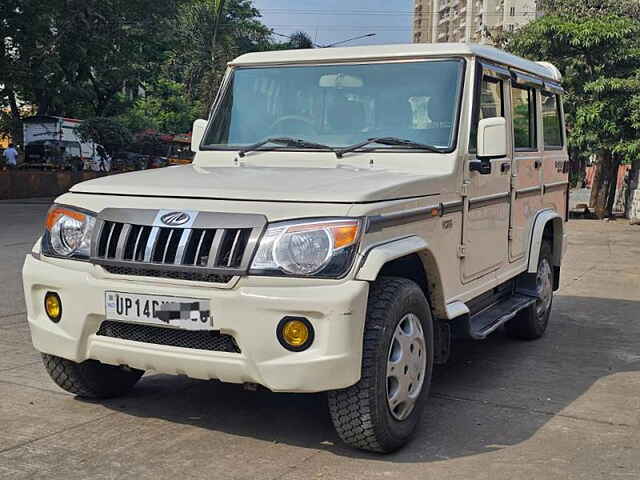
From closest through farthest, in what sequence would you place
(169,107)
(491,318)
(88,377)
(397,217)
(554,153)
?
(397,217) → (88,377) → (491,318) → (554,153) → (169,107)

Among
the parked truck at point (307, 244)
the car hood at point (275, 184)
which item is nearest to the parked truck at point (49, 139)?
the parked truck at point (307, 244)

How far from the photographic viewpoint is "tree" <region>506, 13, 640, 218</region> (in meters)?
19.7

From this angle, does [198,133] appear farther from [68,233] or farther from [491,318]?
[491,318]

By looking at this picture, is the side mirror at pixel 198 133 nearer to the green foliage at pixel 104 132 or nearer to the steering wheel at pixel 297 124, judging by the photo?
the steering wheel at pixel 297 124

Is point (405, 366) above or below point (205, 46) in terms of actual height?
below

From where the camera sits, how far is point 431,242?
4.61m

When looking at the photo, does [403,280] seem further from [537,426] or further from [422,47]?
[422,47]

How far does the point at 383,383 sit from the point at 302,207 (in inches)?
35.8

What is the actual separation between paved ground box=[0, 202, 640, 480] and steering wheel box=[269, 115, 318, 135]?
1.64 metres

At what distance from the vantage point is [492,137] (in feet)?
16.2

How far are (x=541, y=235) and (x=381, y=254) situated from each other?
126 inches

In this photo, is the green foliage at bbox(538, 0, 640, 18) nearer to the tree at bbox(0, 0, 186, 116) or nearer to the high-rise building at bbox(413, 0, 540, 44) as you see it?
the tree at bbox(0, 0, 186, 116)

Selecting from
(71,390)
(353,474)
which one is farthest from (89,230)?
(353,474)

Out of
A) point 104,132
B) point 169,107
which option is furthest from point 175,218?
point 169,107
